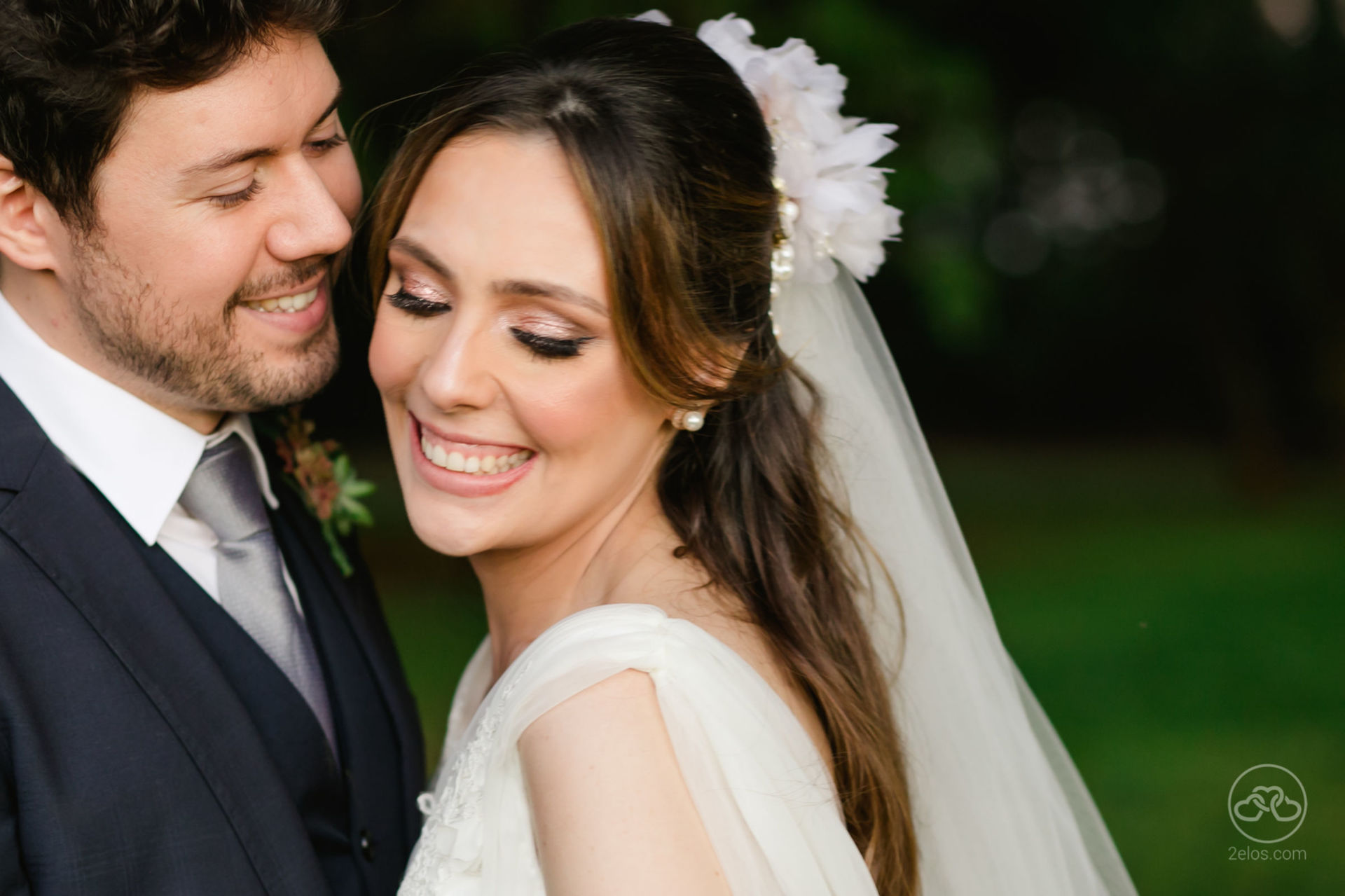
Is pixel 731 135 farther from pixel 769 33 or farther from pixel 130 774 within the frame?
pixel 769 33

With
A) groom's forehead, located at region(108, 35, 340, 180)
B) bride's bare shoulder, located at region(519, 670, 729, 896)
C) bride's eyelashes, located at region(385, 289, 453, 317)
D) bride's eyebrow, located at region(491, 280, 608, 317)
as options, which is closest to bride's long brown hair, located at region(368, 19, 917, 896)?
bride's eyebrow, located at region(491, 280, 608, 317)

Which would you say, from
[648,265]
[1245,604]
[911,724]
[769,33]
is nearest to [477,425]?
[648,265]

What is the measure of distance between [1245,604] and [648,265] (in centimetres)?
752

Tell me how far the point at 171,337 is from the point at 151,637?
630 mm

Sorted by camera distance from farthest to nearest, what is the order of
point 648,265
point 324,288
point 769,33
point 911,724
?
point 769,33 → point 324,288 → point 911,724 → point 648,265

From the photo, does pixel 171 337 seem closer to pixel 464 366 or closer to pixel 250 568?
pixel 250 568

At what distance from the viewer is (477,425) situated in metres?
2.14

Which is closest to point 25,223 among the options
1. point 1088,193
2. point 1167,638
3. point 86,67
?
point 86,67

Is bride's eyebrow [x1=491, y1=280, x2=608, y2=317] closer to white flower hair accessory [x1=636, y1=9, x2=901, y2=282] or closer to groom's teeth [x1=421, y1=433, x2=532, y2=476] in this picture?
groom's teeth [x1=421, y1=433, x2=532, y2=476]

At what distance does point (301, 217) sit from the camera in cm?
245

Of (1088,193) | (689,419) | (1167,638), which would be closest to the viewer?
(689,419)

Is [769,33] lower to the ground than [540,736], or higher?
higher

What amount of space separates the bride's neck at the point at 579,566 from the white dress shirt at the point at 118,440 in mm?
574

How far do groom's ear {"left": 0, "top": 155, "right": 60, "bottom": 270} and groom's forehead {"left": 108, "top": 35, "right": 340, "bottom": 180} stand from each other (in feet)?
0.63
